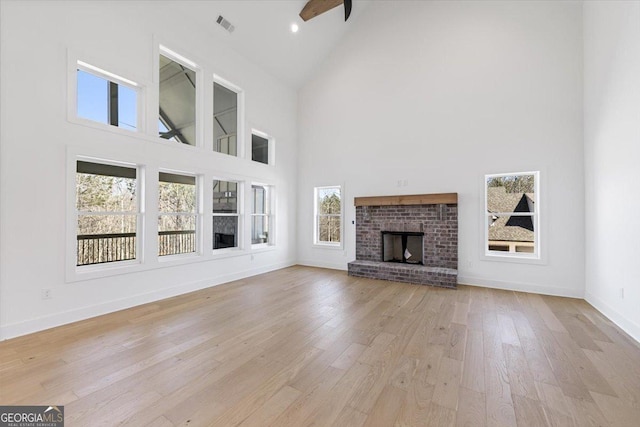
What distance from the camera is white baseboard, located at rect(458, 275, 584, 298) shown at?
13.6 feet

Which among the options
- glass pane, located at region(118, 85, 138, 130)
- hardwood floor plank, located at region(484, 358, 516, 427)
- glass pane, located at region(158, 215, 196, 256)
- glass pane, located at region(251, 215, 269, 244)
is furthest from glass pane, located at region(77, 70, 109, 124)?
hardwood floor plank, located at region(484, 358, 516, 427)

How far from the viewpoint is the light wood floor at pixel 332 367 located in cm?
166

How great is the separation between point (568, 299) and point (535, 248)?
2.82ft

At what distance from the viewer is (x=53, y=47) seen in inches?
119

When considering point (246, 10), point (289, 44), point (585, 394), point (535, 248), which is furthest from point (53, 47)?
point (535, 248)

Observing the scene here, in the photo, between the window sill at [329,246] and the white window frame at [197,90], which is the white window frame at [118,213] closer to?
the white window frame at [197,90]

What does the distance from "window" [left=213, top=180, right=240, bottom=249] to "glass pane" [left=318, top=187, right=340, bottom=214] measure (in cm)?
210

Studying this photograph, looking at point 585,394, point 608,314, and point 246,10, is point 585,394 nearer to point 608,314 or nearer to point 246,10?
point 608,314

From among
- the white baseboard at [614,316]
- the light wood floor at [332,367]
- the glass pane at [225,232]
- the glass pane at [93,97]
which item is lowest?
the light wood floor at [332,367]

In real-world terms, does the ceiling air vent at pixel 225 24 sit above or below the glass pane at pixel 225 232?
above

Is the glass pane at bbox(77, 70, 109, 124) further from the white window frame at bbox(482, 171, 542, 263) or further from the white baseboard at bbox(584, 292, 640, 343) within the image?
the white baseboard at bbox(584, 292, 640, 343)

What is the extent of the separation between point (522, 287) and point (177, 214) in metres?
5.85

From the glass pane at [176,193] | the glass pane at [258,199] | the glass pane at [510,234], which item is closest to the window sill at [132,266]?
the glass pane at [176,193]

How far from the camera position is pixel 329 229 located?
653 centimetres
